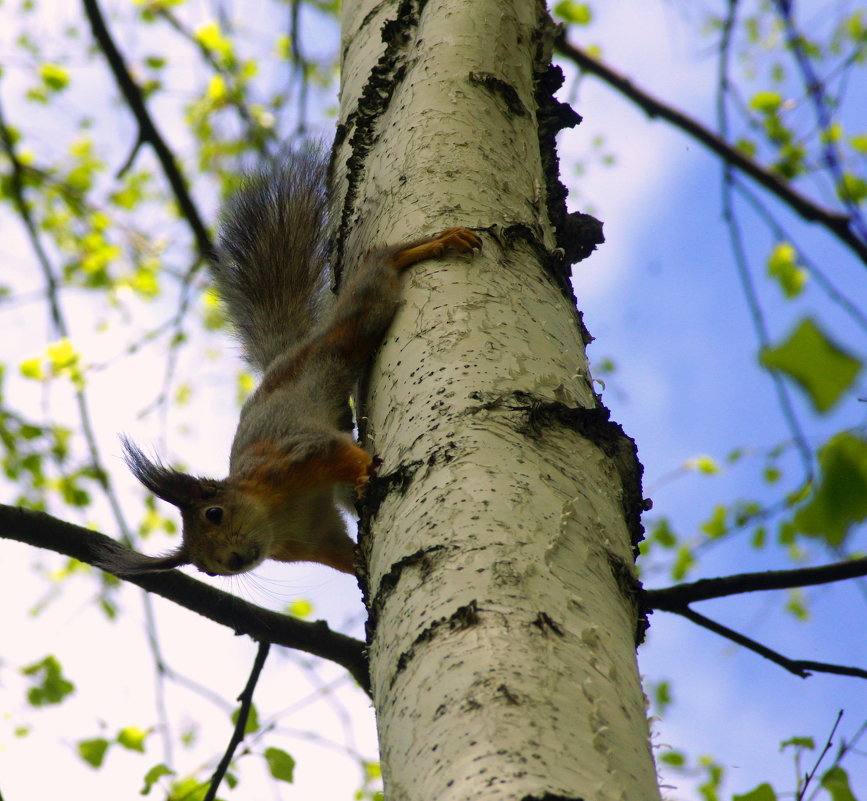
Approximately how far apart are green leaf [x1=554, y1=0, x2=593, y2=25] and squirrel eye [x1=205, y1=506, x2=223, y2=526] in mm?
2661

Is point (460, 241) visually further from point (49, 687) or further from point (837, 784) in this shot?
point (49, 687)

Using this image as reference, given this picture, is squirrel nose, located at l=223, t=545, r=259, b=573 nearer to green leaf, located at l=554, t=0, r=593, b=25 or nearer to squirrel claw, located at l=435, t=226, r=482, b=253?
squirrel claw, located at l=435, t=226, r=482, b=253

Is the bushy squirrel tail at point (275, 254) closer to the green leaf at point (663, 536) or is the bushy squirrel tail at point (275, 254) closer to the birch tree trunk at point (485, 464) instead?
the birch tree trunk at point (485, 464)

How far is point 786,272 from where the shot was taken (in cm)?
323

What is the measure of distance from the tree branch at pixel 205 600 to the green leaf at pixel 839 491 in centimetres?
98

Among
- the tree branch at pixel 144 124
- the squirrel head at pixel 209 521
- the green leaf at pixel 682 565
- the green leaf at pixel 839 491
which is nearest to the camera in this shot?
the green leaf at pixel 839 491

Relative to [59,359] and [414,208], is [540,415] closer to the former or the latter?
[414,208]

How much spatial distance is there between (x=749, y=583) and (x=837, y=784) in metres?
0.32

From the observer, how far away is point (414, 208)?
1441 millimetres

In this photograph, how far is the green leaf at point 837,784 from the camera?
104 centimetres

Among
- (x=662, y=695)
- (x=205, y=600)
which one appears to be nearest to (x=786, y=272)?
(x=662, y=695)

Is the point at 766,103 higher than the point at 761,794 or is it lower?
higher

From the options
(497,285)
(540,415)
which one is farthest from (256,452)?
(540,415)

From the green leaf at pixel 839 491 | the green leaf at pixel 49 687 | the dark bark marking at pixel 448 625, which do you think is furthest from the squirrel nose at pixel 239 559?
the green leaf at pixel 839 491
